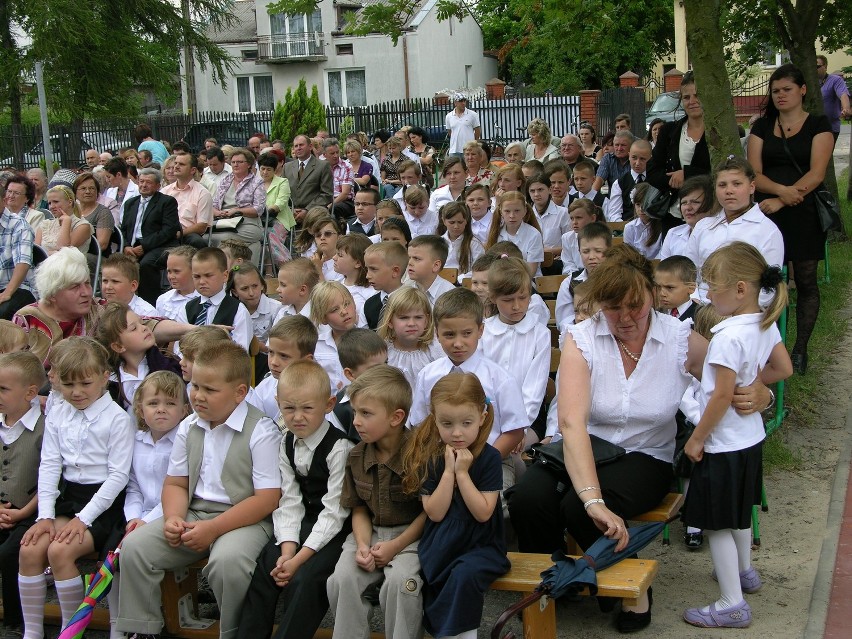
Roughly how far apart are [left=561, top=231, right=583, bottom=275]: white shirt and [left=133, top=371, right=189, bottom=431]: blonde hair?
4.12 meters

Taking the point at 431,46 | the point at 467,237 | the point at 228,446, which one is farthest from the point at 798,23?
the point at 431,46

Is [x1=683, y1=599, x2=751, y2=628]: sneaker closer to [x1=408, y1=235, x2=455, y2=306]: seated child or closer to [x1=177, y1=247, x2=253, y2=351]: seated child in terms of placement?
[x1=408, y1=235, x2=455, y2=306]: seated child

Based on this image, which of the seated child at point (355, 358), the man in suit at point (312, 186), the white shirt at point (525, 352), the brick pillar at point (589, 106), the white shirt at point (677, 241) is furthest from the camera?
the brick pillar at point (589, 106)

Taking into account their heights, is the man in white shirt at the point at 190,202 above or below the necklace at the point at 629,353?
above

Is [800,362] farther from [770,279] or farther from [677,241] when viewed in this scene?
[770,279]

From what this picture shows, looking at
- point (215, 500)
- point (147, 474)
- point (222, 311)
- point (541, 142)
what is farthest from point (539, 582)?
point (541, 142)

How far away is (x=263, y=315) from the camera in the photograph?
281 inches

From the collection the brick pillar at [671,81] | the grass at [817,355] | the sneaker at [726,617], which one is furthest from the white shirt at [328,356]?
the brick pillar at [671,81]

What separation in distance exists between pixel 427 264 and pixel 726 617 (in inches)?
121

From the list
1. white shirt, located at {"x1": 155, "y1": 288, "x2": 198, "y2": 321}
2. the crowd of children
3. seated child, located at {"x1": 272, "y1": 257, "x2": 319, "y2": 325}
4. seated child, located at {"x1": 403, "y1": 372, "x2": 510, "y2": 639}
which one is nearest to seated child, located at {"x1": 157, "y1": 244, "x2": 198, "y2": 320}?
white shirt, located at {"x1": 155, "y1": 288, "x2": 198, "y2": 321}

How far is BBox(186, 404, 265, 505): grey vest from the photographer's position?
4.43 meters

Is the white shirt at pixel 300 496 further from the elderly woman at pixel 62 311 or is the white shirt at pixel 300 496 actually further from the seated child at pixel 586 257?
the seated child at pixel 586 257

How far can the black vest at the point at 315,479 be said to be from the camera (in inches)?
170

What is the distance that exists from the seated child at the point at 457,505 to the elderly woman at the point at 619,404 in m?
0.35
